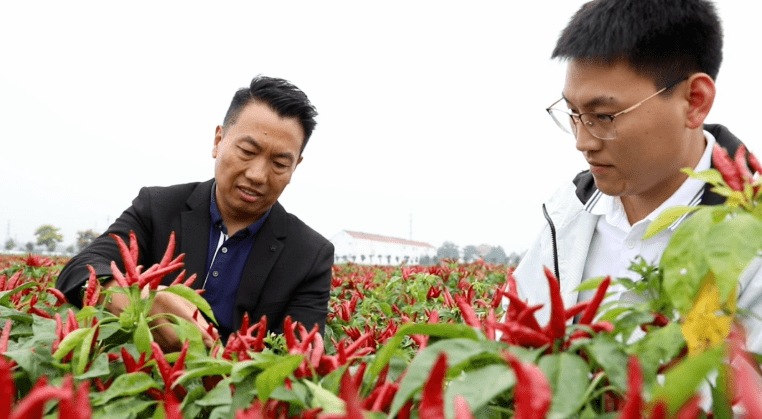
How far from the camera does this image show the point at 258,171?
8.68ft

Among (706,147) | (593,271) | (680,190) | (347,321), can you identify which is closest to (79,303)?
(347,321)

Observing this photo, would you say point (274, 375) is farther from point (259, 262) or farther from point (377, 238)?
point (377, 238)

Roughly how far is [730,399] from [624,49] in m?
1.30

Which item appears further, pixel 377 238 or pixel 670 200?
pixel 377 238

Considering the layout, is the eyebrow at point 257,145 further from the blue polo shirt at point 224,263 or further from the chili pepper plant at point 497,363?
the chili pepper plant at point 497,363

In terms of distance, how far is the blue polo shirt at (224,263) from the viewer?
2.87 metres

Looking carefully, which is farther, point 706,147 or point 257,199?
point 257,199

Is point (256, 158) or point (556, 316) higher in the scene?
point (556, 316)

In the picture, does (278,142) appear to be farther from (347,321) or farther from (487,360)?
(487,360)

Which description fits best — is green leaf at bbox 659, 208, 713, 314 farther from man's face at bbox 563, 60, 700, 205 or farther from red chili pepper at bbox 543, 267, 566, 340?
man's face at bbox 563, 60, 700, 205

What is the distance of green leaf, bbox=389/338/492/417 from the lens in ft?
2.22

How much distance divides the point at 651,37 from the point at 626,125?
0.31 metres

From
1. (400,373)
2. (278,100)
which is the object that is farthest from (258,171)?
(400,373)

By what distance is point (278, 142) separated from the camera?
2688mm
